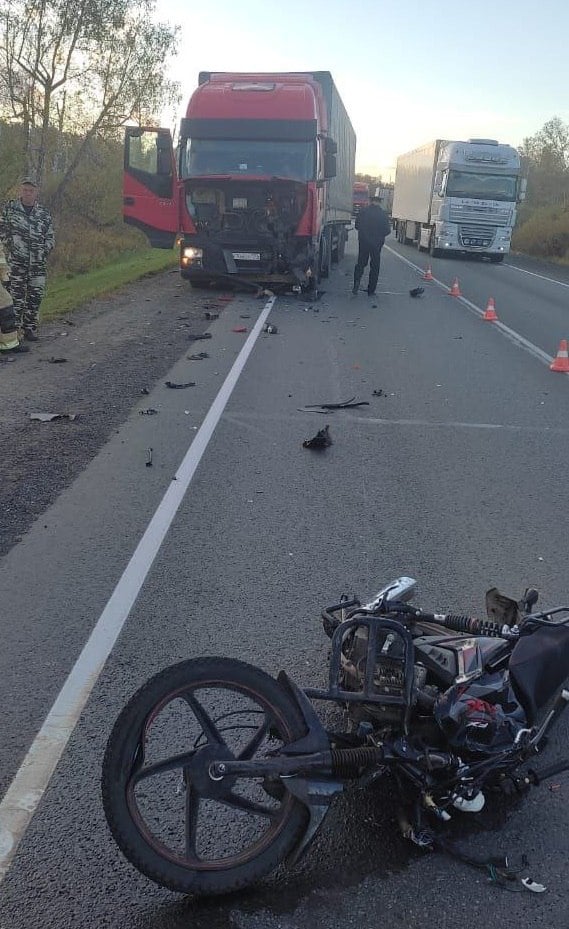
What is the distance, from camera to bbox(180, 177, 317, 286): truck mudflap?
54.1ft

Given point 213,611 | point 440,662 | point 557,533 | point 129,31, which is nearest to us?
point 440,662

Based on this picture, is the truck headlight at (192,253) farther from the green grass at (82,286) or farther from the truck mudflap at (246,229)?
the green grass at (82,286)

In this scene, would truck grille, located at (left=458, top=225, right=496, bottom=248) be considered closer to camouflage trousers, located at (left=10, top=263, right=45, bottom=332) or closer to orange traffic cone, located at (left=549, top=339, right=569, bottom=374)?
orange traffic cone, located at (left=549, top=339, right=569, bottom=374)

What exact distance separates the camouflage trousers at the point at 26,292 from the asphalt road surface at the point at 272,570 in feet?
8.94

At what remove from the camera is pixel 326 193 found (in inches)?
746

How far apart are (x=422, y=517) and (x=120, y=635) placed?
2.41m

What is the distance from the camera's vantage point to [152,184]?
16344mm

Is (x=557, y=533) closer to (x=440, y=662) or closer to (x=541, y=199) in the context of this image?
(x=440, y=662)

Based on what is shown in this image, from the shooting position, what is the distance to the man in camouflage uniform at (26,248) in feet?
37.4

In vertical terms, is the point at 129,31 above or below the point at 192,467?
above

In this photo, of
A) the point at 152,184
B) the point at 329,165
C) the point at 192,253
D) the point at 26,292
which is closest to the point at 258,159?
the point at 329,165

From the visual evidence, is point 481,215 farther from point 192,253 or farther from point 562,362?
point 562,362

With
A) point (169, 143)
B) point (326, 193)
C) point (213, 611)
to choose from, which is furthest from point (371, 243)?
point (213, 611)

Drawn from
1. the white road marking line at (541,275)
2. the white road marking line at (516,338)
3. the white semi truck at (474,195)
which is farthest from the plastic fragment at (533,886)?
the white semi truck at (474,195)
